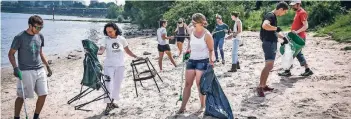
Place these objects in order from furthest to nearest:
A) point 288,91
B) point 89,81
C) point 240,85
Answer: point 240,85 → point 288,91 → point 89,81

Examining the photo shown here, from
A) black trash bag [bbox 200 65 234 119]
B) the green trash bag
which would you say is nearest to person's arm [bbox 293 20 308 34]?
the green trash bag

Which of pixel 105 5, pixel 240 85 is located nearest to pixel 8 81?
pixel 240 85

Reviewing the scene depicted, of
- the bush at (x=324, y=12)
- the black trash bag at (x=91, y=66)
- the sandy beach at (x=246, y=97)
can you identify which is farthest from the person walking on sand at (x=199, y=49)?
the bush at (x=324, y=12)

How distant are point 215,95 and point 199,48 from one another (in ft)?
2.92

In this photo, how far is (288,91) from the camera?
7375 mm

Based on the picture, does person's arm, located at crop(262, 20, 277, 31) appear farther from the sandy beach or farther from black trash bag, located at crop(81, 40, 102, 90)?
black trash bag, located at crop(81, 40, 102, 90)

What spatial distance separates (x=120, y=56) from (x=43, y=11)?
198 metres

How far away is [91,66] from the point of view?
265 inches

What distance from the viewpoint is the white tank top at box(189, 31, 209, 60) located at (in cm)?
576

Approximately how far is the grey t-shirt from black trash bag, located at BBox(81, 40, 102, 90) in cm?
109

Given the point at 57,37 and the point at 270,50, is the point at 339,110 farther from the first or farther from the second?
the point at 57,37

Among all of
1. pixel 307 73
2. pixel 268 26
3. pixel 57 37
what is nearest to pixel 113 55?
pixel 268 26

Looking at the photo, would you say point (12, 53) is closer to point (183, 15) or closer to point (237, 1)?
point (183, 15)

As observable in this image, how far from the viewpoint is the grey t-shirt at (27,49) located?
18.3 feet
